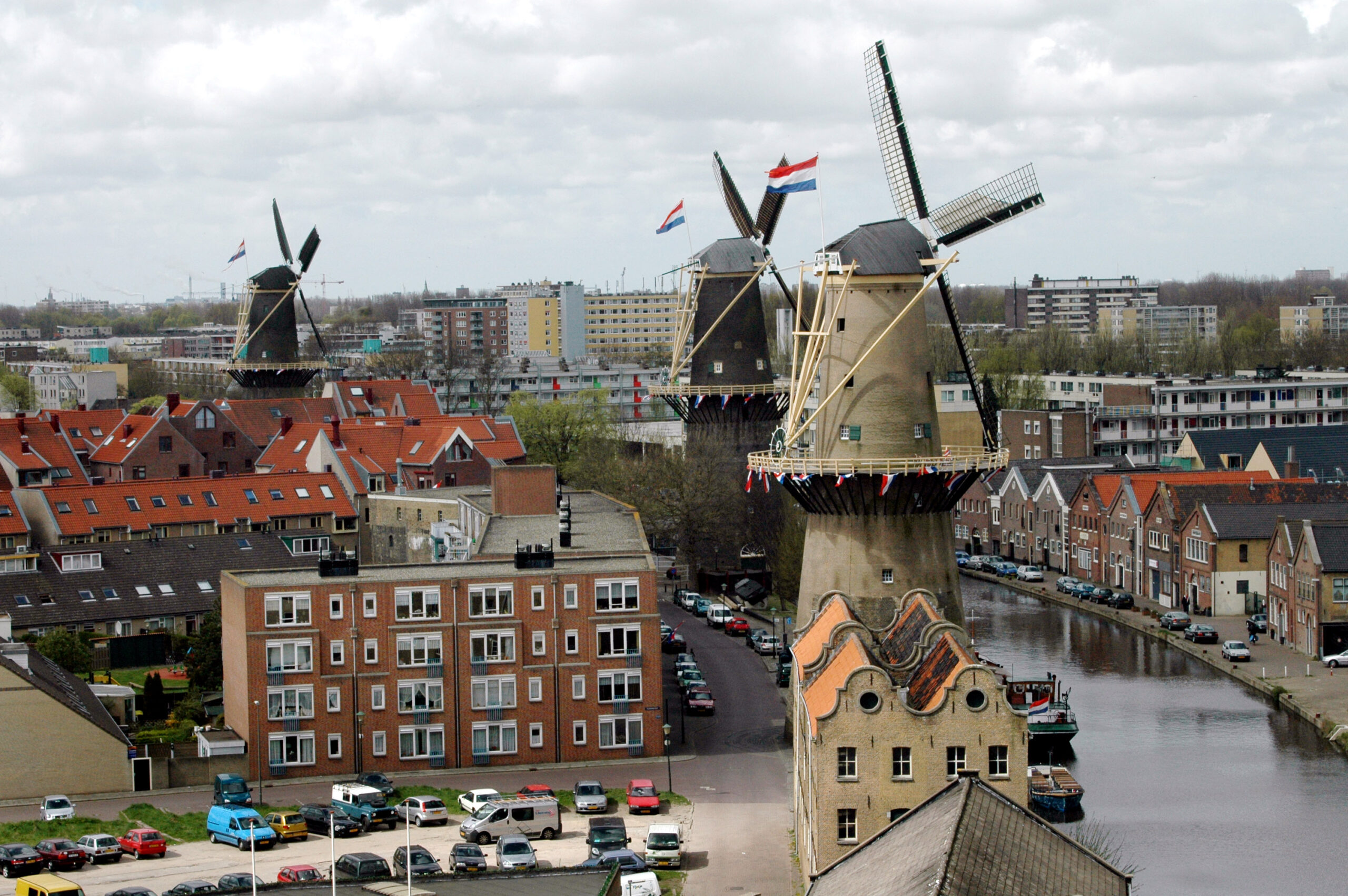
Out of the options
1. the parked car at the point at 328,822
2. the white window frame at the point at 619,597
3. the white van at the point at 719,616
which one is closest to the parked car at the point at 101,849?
the parked car at the point at 328,822

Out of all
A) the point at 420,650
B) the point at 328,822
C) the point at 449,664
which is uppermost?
the point at 420,650

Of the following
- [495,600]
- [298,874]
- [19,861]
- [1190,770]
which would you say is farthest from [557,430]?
[298,874]

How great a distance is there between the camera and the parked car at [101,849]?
4834 centimetres

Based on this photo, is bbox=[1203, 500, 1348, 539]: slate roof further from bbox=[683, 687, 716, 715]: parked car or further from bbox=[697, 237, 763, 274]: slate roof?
bbox=[683, 687, 716, 715]: parked car

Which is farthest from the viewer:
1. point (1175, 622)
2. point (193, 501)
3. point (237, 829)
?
point (193, 501)

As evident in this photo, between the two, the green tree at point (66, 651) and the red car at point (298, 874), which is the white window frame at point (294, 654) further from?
the red car at point (298, 874)

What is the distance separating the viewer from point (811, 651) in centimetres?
5203

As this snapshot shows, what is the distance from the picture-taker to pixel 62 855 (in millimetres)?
47531

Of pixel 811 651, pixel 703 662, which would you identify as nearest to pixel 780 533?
pixel 703 662

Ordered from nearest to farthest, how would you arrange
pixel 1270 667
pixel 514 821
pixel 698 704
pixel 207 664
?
pixel 514 821 < pixel 698 704 < pixel 207 664 < pixel 1270 667

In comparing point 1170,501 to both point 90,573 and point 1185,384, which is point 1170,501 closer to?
point 1185,384

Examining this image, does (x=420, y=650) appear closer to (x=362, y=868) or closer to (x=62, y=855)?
(x=62, y=855)

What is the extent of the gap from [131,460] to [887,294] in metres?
60.4

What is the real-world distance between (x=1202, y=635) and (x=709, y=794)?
35.7m
